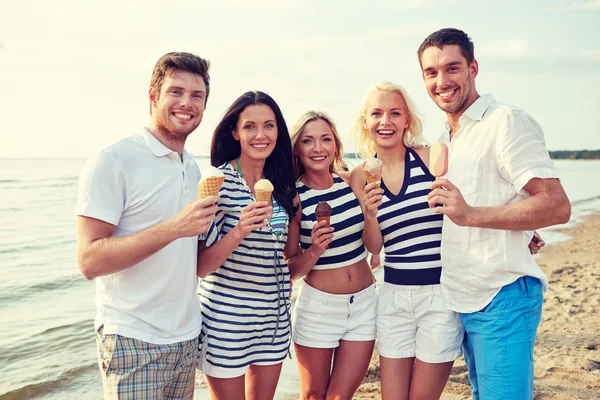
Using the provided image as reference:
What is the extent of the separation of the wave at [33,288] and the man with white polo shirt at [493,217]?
9978mm

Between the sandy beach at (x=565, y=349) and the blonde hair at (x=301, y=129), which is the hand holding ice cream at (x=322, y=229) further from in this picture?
the sandy beach at (x=565, y=349)

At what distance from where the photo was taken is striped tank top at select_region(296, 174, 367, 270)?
4.74 m

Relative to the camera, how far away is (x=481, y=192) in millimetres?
3791

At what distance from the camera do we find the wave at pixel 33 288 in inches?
420

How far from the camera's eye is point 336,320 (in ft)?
15.1

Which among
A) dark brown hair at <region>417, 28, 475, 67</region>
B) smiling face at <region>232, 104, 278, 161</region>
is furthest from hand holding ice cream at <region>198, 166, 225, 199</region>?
dark brown hair at <region>417, 28, 475, 67</region>

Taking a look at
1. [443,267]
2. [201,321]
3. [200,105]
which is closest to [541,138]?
[443,267]

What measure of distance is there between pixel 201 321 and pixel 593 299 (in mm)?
8580

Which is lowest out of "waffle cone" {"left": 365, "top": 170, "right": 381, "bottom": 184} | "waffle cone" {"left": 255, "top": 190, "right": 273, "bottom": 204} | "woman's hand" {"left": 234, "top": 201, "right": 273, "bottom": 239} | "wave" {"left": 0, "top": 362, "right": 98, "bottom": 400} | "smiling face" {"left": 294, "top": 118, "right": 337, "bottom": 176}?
"wave" {"left": 0, "top": 362, "right": 98, "bottom": 400}

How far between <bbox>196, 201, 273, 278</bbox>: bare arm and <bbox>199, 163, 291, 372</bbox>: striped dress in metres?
0.15

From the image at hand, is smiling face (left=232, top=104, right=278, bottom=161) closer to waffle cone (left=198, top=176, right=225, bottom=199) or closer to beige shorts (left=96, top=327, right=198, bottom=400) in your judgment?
waffle cone (left=198, top=176, right=225, bottom=199)

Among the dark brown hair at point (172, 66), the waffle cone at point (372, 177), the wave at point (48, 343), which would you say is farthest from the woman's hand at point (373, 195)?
the wave at point (48, 343)

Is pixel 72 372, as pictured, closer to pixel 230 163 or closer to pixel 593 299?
pixel 230 163

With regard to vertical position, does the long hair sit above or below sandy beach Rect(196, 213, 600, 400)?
above
